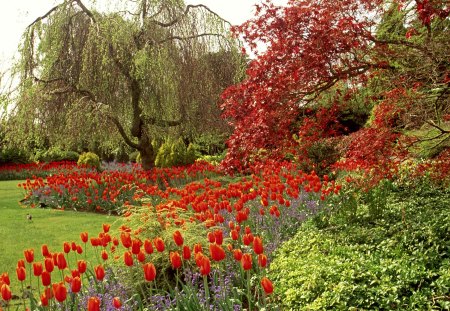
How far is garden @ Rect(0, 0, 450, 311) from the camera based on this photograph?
3.85 meters

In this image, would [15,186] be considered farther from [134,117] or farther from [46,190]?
[134,117]

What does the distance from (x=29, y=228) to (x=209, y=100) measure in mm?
6558

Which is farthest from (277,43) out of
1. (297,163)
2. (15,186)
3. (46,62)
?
(15,186)

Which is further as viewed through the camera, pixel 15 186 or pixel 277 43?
pixel 15 186

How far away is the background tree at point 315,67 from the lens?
546 centimetres

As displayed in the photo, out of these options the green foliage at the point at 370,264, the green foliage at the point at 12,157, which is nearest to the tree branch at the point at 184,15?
the green foliage at the point at 370,264

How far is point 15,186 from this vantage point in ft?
64.4

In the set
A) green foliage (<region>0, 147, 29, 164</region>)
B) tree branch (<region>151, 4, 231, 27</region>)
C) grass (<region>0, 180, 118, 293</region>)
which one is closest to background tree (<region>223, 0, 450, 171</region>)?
grass (<region>0, 180, 118, 293</region>)

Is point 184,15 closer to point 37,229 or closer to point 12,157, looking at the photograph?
point 37,229

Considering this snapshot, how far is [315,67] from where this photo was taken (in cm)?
545

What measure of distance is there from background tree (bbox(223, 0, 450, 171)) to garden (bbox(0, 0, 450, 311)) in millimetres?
23

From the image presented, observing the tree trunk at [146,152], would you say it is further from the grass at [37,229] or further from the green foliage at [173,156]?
the grass at [37,229]

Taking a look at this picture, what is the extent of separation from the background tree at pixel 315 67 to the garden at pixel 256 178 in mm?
23

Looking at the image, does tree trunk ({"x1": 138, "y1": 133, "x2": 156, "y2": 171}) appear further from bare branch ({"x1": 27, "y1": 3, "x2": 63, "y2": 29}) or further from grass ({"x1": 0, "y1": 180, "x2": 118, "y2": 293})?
bare branch ({"x1": 27, "y1": 3, "x2": 63, "y2": 29})
